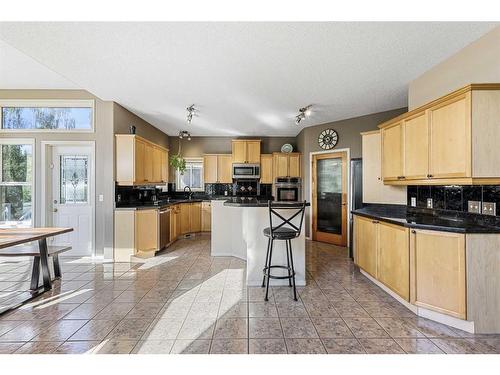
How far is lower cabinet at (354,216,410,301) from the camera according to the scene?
2592 millimetres

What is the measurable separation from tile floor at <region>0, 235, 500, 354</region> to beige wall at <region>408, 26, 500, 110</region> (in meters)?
2.41

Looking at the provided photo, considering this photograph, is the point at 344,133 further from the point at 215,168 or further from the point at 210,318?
the point at 210,318

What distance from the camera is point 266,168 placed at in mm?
6828

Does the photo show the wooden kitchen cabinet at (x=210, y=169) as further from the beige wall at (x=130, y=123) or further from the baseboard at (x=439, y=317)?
the baseboard at (x=439, y=317)

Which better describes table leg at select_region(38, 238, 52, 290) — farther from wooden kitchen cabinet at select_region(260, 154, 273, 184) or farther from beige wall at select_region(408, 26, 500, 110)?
beige wall at select_region(408, 26, 500, 110)

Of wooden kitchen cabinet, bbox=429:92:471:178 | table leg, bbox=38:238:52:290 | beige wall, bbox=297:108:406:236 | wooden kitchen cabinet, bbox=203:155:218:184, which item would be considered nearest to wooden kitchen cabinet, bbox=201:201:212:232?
wooden kitchen cabinet, bbox=203:155:218:184

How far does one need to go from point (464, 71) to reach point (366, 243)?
2214 mm

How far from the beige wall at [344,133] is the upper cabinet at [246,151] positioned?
120 centimetres

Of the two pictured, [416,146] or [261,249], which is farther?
[261,249]

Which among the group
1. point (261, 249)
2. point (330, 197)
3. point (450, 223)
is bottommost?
point (261, 249)

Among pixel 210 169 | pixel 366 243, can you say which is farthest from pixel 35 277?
pixel 210 169
